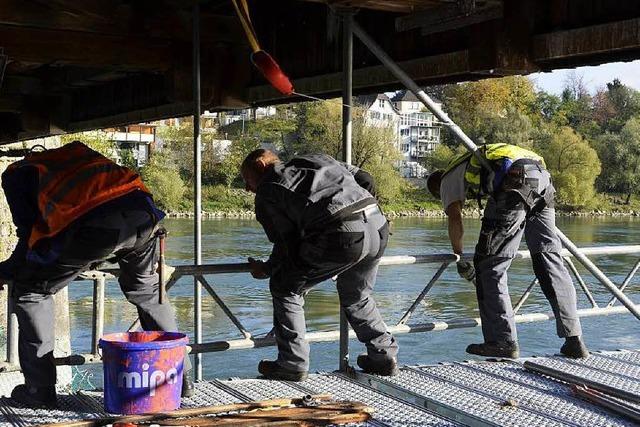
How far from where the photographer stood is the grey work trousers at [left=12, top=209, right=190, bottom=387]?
458cm

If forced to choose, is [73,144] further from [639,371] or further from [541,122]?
[541,122]

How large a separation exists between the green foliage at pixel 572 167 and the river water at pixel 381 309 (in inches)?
1025

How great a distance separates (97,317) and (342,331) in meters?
1.46

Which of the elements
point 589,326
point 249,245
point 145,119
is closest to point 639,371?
point 145,119

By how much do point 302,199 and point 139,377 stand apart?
1190mm

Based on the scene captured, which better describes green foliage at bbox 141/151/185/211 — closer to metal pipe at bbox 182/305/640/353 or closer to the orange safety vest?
metal pipe at bbox 182/305/640/353

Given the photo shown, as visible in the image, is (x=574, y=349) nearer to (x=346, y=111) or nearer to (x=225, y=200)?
(x=346, y=111)

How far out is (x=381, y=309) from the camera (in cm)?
2512

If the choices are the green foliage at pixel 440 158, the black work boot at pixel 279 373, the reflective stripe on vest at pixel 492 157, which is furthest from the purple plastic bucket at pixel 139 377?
the green foliage at pixel 440 158

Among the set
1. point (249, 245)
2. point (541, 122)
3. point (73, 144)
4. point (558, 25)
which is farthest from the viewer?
point (541, 122)

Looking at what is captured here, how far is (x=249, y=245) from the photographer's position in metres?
36.2

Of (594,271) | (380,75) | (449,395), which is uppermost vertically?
(380,75)

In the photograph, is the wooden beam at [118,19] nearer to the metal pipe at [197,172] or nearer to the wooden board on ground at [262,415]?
the metal pipe at [197,172]

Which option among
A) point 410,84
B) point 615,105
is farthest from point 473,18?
point 615,105
